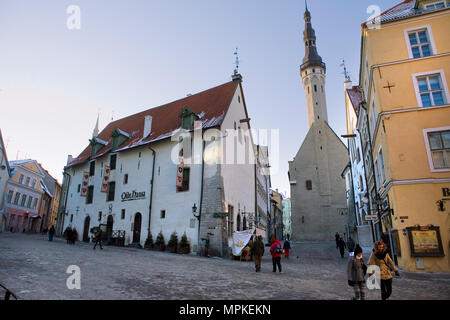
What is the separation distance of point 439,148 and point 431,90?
291 centimetres

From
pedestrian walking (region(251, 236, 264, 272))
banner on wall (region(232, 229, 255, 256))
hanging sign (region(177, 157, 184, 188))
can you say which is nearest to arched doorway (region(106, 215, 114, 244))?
hanging sign (region(177, 157, 184, 188))

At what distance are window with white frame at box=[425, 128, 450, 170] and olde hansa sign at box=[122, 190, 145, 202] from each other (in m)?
20.0

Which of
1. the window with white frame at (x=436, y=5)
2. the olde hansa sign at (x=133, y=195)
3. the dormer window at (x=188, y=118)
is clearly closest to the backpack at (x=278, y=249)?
the dormer window at (x=188, y=118)

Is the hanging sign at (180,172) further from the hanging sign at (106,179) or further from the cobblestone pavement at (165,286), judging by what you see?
the cobblestone pavement at (165,286)

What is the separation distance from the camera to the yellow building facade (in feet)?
39.7

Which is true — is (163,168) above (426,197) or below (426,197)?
above

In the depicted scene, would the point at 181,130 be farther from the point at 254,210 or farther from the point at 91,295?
the point at 91,295

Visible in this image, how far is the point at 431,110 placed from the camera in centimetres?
1330

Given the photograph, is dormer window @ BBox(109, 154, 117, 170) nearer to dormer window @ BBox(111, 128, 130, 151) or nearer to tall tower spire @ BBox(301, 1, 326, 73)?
dormer window @ BBox(111, 128, 130, 151)

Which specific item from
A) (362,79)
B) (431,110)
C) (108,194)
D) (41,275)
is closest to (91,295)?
(41,275)

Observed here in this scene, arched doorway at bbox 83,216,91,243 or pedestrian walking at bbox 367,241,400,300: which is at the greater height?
arched doorway at bbox 83,216,91,243

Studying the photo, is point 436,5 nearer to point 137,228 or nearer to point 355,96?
point 355,96
